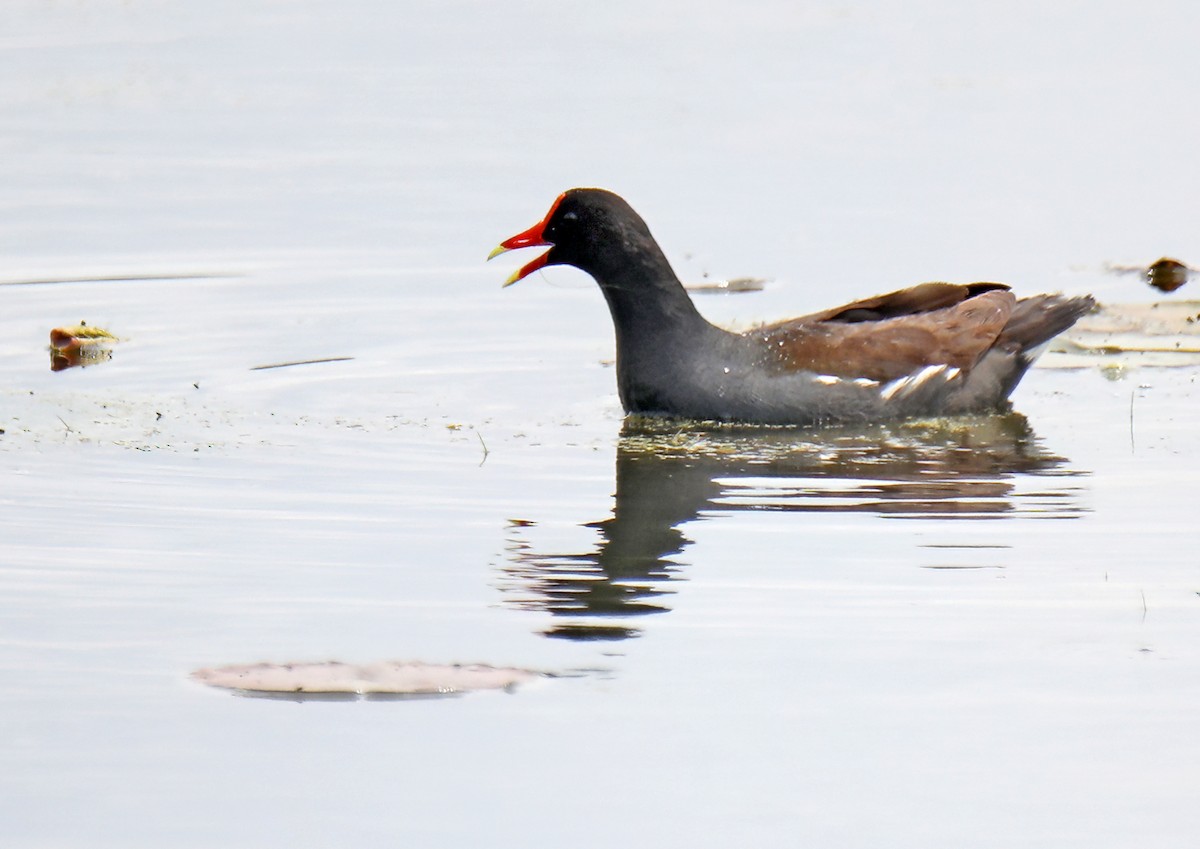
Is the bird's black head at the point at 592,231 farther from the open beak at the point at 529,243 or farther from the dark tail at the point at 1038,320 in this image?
the dark tail at the point at 1038,320

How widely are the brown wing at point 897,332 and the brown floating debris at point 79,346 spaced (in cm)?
306

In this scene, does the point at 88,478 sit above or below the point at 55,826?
above

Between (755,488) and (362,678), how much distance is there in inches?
107

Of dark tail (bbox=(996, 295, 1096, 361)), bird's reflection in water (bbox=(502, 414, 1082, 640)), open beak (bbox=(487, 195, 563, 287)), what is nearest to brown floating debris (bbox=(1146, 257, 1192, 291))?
dark tail (bbox=(996, 295, 1096, 361))

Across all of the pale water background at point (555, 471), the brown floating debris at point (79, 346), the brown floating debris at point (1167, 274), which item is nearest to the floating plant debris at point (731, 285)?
→ the pale water background at point (555, 471)

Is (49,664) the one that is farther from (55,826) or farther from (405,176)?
(405,176)

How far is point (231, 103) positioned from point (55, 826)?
38.4ft

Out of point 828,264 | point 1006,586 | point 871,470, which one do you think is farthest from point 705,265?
point 1006,586

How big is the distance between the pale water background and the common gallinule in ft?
0.75

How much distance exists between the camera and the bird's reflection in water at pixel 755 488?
6387 mm

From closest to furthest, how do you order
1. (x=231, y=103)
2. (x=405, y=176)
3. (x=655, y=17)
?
(x=405, y=176) < (x=231, y=103) < (x=655, y=17)

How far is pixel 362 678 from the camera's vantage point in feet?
17.9

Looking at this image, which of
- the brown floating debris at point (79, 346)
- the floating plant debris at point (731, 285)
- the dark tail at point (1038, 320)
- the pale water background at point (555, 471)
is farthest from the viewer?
the floating plant debris at point (731, 285)

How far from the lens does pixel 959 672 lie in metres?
5.56
